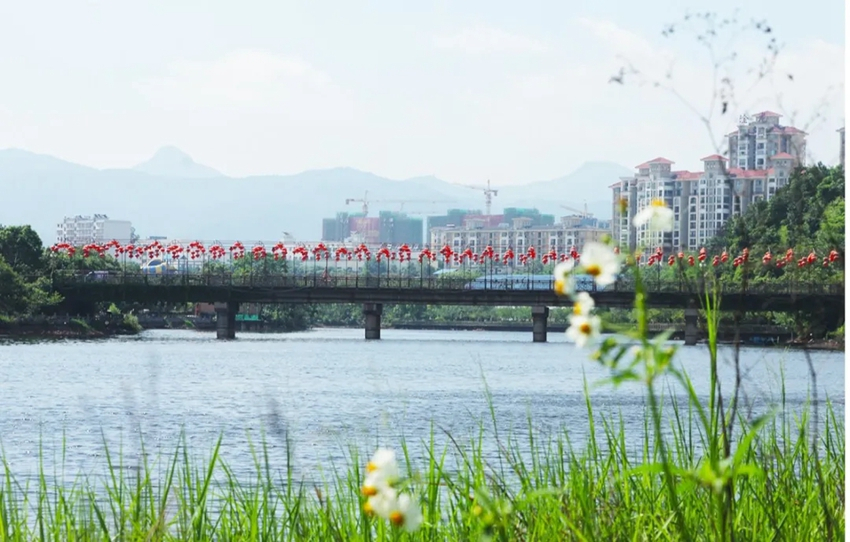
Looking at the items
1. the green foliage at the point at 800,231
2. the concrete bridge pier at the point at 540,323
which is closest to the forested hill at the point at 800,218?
the green foliage at the point at 800,231

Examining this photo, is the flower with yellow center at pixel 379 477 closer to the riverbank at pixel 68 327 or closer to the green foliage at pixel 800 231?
the green foliage at pixel 800 231

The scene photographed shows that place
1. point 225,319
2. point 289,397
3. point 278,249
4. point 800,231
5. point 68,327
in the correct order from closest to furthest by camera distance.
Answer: point 800,231 < point 289,397 < point 68,327 < point 225,319 < point 278,249

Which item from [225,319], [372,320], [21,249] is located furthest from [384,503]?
[372,320]

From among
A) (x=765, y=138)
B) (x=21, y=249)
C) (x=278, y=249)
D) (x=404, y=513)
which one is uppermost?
(x=278, y=249)

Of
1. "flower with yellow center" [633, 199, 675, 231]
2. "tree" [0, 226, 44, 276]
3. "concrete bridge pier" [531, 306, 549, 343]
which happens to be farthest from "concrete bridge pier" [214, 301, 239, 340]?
"flower with yellow center" [633, 199, 675, 231]

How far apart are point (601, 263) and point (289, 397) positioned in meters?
30.1

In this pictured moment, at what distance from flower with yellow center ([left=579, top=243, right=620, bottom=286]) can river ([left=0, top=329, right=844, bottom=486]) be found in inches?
115

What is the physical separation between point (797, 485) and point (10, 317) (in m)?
69.3

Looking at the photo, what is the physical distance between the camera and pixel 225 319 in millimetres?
83625

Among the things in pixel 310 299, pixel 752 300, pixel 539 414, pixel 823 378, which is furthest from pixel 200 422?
pixel 310 299

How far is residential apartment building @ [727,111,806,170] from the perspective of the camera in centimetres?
378

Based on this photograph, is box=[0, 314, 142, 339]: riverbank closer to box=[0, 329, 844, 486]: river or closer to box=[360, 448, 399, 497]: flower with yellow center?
box=[0, 329, 844, 486]: river

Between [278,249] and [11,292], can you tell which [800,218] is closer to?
[11,292]

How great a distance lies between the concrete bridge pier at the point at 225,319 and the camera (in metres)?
83.0
